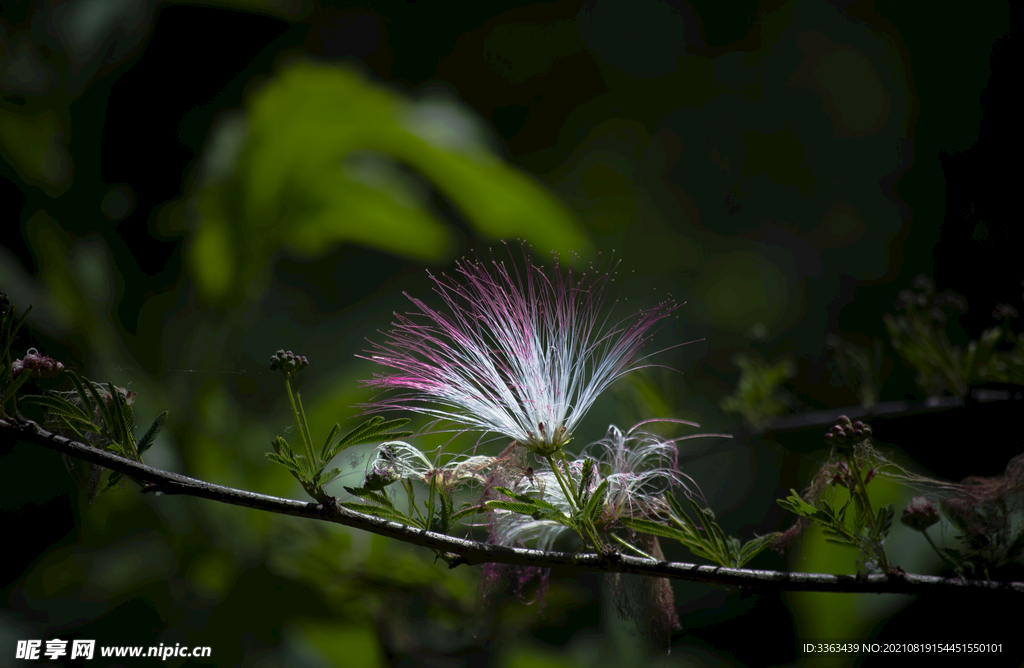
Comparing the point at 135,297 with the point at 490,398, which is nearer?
the point at 490,398

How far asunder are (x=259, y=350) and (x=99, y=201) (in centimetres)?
60

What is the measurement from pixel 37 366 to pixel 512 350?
47 centimetres

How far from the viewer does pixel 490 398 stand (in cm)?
73

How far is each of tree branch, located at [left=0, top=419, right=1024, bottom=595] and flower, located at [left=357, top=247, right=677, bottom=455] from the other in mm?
143

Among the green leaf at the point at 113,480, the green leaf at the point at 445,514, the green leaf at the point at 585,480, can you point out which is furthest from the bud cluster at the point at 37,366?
the green leaf at the point at 585,480

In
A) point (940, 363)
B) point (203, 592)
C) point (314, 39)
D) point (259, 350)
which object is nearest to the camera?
point (940, 363)

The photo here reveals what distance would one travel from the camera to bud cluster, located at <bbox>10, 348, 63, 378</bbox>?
0.57 meters

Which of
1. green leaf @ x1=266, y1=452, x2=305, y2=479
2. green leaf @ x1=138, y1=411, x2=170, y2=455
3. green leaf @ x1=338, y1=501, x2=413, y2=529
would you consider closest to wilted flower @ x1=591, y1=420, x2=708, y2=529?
green leaf @ x1=338, y1=501, x2=413, y2=529

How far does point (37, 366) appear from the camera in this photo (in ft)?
1.91

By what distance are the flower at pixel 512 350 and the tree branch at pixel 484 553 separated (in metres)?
0.14

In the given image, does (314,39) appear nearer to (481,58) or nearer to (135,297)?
(481,58)

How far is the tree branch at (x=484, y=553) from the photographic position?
508 millimetres

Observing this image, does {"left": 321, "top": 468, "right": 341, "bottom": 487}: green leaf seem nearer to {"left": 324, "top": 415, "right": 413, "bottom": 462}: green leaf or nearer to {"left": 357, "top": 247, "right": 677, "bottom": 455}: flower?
{"left": 324, "top": 415, "right": 413, "bottom": 462}: green leaf

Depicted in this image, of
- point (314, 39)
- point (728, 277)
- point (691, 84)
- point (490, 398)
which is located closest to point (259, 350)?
point (314, 39)
